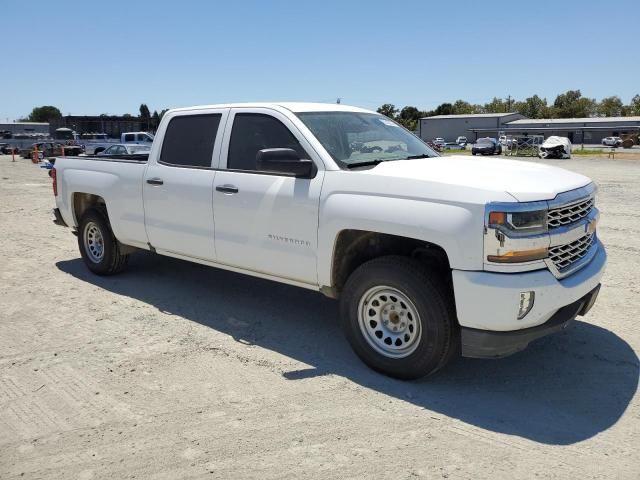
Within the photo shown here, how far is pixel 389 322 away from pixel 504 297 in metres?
0.95

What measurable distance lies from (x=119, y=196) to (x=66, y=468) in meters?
3.71

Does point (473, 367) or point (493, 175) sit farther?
point (473, 367)

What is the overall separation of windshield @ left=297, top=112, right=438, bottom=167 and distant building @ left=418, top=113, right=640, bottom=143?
80665mm

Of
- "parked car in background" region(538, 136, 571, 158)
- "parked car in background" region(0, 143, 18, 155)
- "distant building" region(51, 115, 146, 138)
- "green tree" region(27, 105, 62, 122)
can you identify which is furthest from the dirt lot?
"green tree" region(27, 105, 62, 122)

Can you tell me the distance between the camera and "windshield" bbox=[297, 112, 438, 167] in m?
4.66

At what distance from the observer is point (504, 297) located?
11.5ft

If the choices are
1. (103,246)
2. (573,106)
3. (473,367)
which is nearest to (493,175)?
(473,367)

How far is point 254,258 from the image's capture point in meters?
4.92

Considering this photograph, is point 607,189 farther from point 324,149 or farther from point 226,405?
point 226,405

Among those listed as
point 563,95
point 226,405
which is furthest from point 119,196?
point 563,95

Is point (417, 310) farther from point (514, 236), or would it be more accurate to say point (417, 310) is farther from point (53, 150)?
point (53, 150)

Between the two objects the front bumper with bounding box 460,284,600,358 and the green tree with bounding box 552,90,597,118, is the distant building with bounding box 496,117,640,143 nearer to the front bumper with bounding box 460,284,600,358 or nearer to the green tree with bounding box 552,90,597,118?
the green tree with bounding box 552,90,597,118

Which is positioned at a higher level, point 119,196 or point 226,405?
point 119,196

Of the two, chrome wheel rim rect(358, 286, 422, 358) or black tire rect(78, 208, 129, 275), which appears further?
black tire rect(78, 208, 129, 275)
